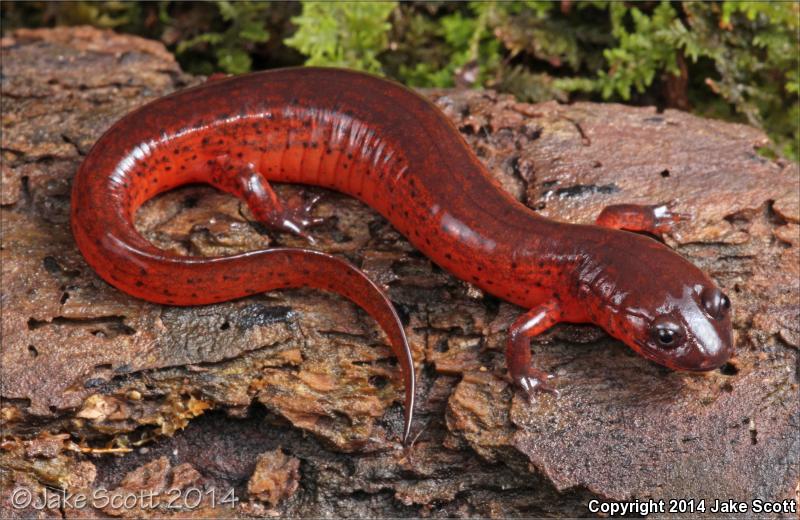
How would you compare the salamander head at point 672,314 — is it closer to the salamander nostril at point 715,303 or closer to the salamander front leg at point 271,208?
the salamander nostril at point 715,303

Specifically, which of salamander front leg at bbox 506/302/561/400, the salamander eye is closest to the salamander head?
the salamander eye

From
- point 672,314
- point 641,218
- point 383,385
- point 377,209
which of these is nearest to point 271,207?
point 377,209

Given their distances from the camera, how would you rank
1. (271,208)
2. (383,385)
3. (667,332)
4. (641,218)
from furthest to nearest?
(271,208) → (641,218) → (383,385) → (667,332)

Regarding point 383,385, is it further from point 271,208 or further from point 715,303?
point 715,303

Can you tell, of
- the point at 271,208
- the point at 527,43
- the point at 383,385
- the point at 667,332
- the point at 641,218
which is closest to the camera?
the point at 667,332

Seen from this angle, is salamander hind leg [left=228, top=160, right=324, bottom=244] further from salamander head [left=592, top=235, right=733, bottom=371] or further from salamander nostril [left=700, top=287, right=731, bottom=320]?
salamander nostril [left=700, top=287, right=731, bottom=320]

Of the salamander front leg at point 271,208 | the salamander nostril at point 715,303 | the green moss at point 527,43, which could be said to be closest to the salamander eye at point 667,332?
the salamander nostril at point 715,303

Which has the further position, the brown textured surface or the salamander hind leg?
the salamander hind leg
